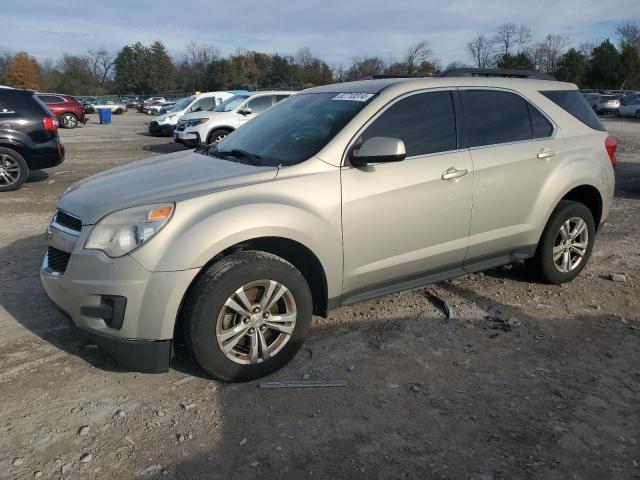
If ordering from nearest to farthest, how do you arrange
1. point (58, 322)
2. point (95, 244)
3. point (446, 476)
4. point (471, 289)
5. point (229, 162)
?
point (446, 476) → point (95, 244) → point (229, 162) → point (58, 322) → point (471, 289)

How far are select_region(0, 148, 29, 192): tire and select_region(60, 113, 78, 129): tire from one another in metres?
22.0

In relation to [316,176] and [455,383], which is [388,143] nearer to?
[316,176]

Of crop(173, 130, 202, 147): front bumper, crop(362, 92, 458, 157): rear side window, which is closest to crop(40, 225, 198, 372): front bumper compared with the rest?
crop(362, 92, 458, 157): rear side window

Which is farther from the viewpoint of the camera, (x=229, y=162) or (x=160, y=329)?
(x=229, y=162)

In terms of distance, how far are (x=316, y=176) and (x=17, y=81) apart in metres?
100

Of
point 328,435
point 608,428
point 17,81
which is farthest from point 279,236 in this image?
point 17,81

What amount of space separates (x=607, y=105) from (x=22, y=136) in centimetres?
3826

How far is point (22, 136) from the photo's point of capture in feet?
30.6

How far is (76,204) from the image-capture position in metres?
3.25

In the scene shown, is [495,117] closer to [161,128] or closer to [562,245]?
[562,245]

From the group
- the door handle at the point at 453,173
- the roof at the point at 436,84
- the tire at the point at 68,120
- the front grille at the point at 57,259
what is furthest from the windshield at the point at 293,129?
the tire at the point at 68,120

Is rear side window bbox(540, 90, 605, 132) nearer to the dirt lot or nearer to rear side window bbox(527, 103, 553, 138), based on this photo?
rear side window bbox(527, 103, 553, 138)

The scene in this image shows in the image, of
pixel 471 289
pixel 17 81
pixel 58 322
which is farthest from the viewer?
pixel 17 81

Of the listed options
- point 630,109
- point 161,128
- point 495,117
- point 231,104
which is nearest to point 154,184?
point 495,117
